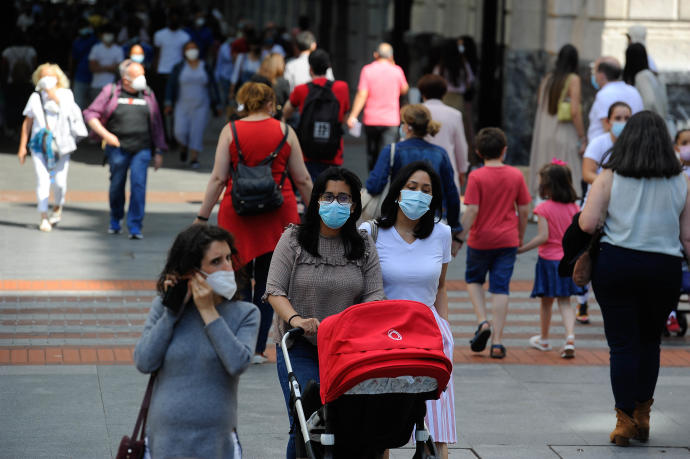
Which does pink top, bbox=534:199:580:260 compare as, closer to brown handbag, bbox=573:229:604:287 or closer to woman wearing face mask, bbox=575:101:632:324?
woman wearing face mask, bbox=575:101:632:324

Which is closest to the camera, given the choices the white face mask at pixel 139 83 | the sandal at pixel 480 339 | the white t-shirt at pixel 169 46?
the sandal at pixel 480 339

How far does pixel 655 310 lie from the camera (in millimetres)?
7047

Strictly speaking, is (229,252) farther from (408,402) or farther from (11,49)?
(11,49)

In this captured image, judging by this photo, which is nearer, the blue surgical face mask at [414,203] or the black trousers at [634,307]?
the blue surgical face mask at [414,203]

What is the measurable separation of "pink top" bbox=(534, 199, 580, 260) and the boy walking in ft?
0.71

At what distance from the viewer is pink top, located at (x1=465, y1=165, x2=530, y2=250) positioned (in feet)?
29.7

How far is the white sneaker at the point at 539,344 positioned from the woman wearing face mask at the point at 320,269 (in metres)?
3.89

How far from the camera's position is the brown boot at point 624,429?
7039 millimetres

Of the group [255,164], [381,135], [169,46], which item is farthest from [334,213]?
[169,46]

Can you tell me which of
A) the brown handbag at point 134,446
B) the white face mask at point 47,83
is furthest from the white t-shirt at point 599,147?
the brown handbag at point 134,446

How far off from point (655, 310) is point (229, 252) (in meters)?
3.08

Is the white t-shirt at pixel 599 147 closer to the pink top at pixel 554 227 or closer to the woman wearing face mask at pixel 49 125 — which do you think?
the pink top at pixel 554 227

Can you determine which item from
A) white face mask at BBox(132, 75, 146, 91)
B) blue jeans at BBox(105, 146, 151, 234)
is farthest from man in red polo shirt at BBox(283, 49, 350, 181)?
blue jeans at BBox(105, 146, 151, 234)

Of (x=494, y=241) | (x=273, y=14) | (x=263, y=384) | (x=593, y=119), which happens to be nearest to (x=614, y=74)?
(x=593, y=119)
